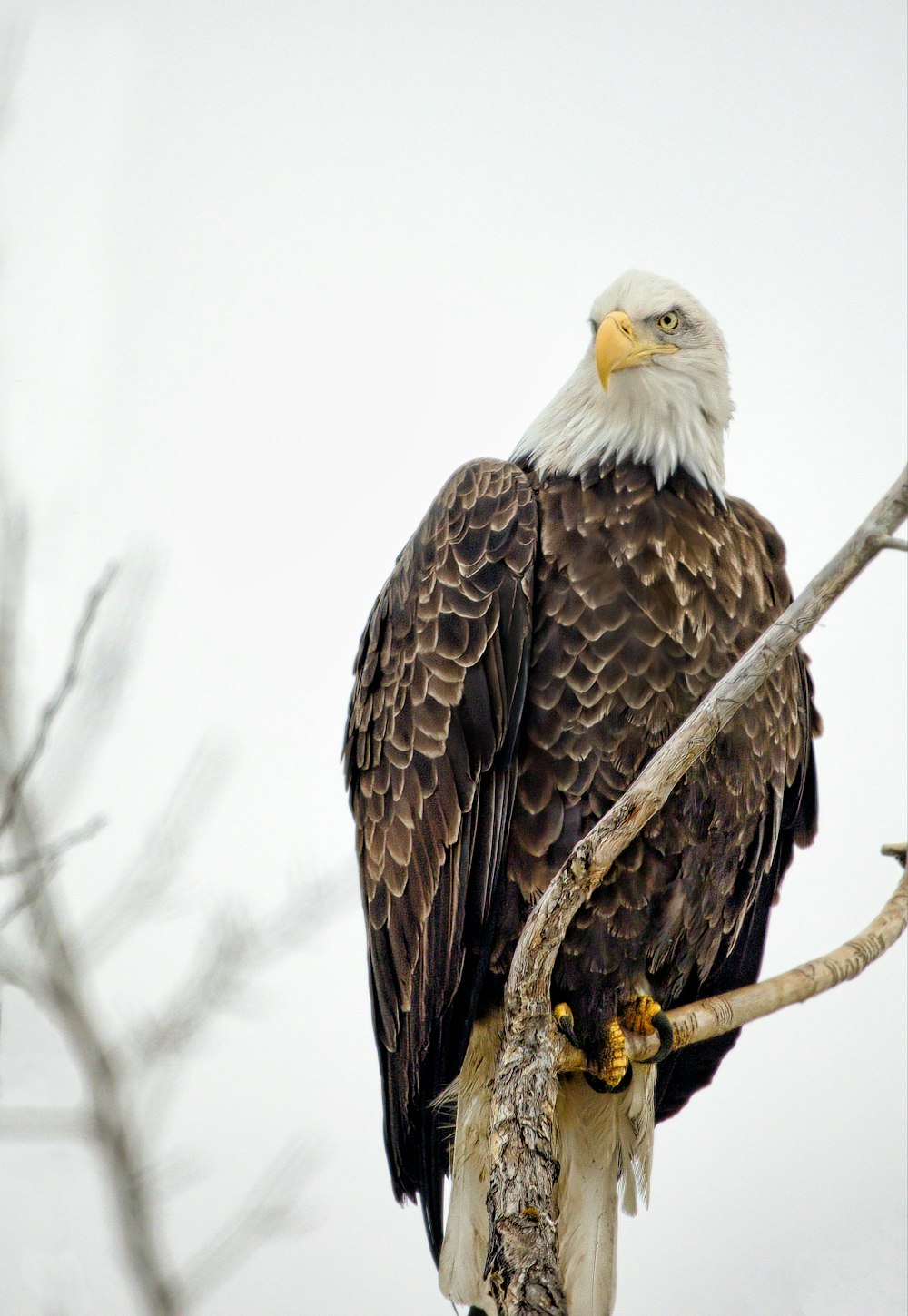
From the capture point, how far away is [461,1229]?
3145 mm

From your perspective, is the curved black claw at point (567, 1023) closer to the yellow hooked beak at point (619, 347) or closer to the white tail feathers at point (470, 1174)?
the white tail feathers at point (470, 1174)

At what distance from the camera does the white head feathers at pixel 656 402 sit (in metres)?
3.16

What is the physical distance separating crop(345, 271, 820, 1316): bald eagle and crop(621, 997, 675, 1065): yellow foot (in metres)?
0.05

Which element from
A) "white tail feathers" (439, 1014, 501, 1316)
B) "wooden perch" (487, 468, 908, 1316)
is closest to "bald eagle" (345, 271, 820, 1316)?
A: "white tail feathers" (439, 1014, 501, 1316)

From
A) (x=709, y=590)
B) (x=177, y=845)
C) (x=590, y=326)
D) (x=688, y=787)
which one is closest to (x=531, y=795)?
(x=688, y=787)

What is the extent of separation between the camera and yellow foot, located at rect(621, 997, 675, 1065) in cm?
296

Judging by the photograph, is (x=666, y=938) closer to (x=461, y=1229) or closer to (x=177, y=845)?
(x=461, y=1229)

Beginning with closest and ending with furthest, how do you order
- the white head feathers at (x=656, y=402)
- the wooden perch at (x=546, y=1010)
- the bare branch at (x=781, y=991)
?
the wooden perch at (x=546, y=1010) < the bare branch at (x=781, y=991) < the white head feathers at (x=656, y=402)

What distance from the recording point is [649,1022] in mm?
3033

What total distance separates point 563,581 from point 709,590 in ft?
1.13

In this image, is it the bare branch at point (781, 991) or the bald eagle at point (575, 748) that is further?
the bald eagle at point (575, 748)

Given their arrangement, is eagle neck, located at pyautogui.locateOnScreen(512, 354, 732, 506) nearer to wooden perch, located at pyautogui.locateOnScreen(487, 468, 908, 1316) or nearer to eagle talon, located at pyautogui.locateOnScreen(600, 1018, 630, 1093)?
wooden perch, located at pyautogui.locateOnScreen(487, 468, 908, 1316)

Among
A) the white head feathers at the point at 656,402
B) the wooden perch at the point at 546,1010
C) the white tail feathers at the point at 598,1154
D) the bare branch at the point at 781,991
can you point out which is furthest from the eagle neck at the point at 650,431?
the white tail feathers at the point at 598,1154

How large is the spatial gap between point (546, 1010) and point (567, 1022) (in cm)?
49
